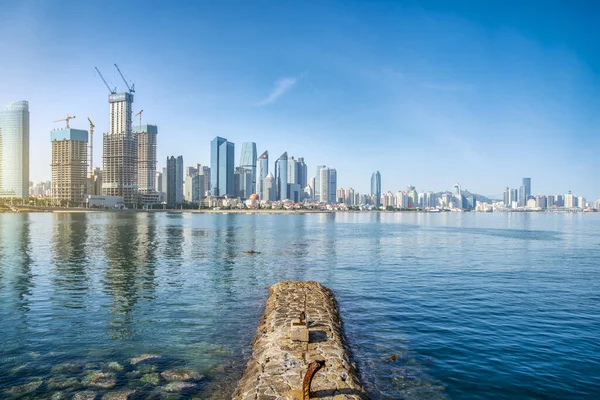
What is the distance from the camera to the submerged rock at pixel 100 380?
16.2 meters

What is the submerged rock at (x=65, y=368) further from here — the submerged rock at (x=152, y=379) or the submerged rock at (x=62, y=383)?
the submerged rock at (x=152, y=379)

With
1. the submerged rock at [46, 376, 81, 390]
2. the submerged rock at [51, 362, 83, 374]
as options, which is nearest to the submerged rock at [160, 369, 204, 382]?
the submerged rock at [46, 376, 81, 390]

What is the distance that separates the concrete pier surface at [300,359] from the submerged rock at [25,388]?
8645mm

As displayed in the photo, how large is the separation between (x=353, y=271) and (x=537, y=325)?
23.2 m

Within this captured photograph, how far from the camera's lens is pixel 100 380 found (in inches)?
657

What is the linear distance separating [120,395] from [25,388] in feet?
14.3

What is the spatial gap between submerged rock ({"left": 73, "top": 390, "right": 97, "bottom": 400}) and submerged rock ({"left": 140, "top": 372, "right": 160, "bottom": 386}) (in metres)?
2.02

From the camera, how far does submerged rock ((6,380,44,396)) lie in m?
15.7

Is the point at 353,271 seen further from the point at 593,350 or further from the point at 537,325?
the point at 593,350

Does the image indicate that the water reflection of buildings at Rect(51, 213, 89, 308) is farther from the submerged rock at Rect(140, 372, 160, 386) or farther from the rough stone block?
the rough stone block

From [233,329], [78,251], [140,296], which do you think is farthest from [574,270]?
[78,251]

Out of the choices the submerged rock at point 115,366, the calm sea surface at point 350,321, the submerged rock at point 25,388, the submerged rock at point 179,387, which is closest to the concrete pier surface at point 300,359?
the calm sea surface at point 350,321

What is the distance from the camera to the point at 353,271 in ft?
152

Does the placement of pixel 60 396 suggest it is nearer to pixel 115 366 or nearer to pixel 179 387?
pixel 115 366
